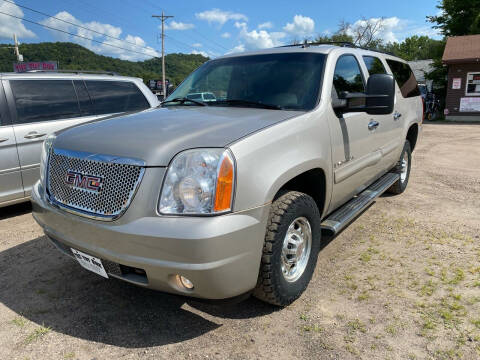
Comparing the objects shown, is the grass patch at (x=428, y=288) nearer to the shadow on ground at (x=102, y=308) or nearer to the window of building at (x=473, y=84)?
the shadow on ground at (x=102, y=308)

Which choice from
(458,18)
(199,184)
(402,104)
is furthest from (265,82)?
(458,18)

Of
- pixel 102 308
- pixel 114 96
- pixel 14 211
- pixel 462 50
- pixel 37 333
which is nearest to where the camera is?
pixel 37 333

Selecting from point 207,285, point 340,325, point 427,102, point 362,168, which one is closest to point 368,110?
point 362,168

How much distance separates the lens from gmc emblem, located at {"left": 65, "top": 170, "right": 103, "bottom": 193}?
86.5 inches

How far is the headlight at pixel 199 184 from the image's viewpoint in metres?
1.99

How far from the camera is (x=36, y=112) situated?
4.89m

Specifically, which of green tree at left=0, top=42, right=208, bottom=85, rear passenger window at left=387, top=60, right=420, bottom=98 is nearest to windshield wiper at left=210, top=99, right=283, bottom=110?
rear passenger window at left=387, top=60, right=420, bottom=98

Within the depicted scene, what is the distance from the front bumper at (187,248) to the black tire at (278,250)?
0.36ft

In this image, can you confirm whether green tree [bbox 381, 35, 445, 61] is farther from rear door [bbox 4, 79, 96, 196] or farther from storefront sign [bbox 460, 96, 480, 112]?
rear door [bbox 4, 79, 96, 196]

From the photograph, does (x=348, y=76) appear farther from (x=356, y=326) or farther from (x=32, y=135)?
(x=32, y=135)

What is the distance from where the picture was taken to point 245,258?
2102mm

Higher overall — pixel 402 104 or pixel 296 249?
pixel 402 104

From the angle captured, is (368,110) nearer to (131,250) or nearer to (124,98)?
(131,250)

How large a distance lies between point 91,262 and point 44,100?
11.5ft
